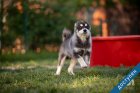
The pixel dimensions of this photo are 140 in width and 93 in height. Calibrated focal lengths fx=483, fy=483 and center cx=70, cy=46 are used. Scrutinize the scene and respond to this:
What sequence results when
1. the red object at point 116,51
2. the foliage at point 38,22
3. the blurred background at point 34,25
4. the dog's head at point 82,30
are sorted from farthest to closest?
the foliage at point 38,22 < the blurred background at point 34,25 < the red object at point 116,51 < the dog's head at point 82,30

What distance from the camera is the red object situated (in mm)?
13578

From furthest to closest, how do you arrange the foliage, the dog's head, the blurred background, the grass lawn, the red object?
the foliage < the blurred background < the red object < the dog's head < the grass lawn

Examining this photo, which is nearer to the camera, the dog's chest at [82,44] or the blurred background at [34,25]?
the dog's chest at [82,44]

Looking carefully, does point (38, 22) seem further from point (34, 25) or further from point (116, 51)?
point (116, 51)

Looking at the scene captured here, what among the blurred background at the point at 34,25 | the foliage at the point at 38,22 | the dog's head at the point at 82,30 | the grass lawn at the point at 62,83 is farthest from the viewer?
the foliage at the point at 38,22

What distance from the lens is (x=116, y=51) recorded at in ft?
45.5

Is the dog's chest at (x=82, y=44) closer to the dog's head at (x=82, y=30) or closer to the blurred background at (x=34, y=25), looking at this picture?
the dog's head at (x=82, y=30)

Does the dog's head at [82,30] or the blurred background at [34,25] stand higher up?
the dog's head at [82,30]

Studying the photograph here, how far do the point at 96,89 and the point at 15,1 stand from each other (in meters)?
13.5

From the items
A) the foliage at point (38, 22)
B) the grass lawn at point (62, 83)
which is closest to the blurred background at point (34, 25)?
the foliage at point (38, 22)

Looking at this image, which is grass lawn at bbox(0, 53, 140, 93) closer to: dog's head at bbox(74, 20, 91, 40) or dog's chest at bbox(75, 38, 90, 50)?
dog's chest at bbox(75, 38, 90, 50)

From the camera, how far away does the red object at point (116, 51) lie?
13.6m

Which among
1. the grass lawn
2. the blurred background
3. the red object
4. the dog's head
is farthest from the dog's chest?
the blurred background

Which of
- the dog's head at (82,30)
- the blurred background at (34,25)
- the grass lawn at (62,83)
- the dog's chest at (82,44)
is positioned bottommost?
the blurred background at (34,25)
